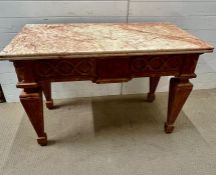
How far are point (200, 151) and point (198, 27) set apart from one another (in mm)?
877

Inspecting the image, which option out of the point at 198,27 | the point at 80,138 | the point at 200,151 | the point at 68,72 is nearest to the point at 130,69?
the point at 68,72

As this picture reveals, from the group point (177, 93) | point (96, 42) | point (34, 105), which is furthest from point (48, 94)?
point (177, 93)

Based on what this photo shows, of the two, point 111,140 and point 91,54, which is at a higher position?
point 91,54

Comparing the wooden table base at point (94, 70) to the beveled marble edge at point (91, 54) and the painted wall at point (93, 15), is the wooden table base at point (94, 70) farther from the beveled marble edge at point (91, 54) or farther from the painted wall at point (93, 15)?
the painted wall at point (93, 15)

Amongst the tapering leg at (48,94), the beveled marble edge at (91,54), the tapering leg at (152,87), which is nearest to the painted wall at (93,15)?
the tapering leg at (48,94)

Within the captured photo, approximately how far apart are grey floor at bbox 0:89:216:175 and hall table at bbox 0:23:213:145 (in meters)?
0.22

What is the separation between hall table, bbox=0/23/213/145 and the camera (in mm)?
885

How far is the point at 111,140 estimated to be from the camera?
1.30m

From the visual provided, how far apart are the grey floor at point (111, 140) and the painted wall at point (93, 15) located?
0.65 feet

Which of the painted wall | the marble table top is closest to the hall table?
the marble table top

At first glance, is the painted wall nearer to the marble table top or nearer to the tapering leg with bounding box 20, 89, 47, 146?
the marble table top

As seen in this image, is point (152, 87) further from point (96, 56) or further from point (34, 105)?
point (34, 105)

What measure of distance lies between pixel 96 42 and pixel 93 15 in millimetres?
436

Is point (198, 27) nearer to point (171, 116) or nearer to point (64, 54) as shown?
point (171, 116)
